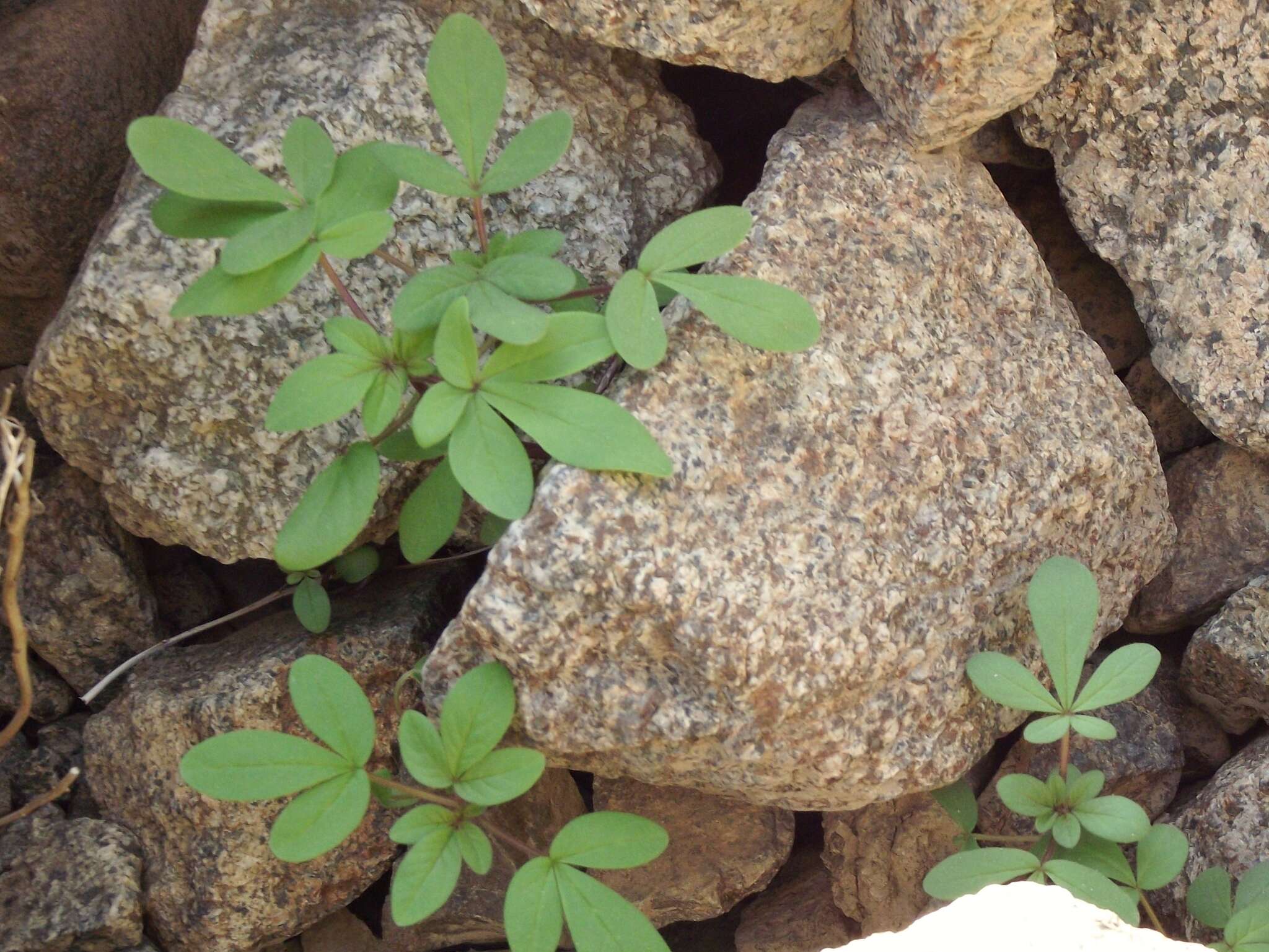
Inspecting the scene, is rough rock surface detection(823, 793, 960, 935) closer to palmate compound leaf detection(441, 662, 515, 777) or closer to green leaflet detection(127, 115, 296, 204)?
palmate compound leaf detection(441, 662, 515, 777)

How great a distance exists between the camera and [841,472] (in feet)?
5.43

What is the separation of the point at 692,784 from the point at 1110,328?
123 centimetres

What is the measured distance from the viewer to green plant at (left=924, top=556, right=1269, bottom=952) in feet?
5.26

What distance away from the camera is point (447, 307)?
1.55m

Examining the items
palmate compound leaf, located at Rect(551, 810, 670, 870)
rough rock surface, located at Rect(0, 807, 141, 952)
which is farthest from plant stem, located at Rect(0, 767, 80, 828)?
palmate compound leaf, located at Rect(551, 810, 670, 870)

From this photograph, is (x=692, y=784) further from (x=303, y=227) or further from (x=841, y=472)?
(x=303, y=227)

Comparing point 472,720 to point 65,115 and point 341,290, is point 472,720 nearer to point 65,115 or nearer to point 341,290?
point 341,290

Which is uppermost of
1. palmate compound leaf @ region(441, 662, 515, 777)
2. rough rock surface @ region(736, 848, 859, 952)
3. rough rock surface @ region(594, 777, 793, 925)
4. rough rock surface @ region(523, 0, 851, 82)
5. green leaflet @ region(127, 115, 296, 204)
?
rough rock surface @ region(523, 0, 851, 82)

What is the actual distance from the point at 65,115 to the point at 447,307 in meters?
1.00

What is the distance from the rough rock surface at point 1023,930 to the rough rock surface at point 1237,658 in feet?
2.97

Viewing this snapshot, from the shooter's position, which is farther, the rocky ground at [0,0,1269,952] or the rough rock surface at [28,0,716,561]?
the rough rock surface at [28,0,716,561]

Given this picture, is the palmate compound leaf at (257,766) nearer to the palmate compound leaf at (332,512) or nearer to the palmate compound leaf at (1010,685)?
the palmate compound leaf at (332,512)

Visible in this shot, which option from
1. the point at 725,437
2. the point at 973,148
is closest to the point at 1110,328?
the point at 973,148

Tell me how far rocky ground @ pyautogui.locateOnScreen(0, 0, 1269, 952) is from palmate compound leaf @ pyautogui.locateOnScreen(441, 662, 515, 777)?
0.19ft
